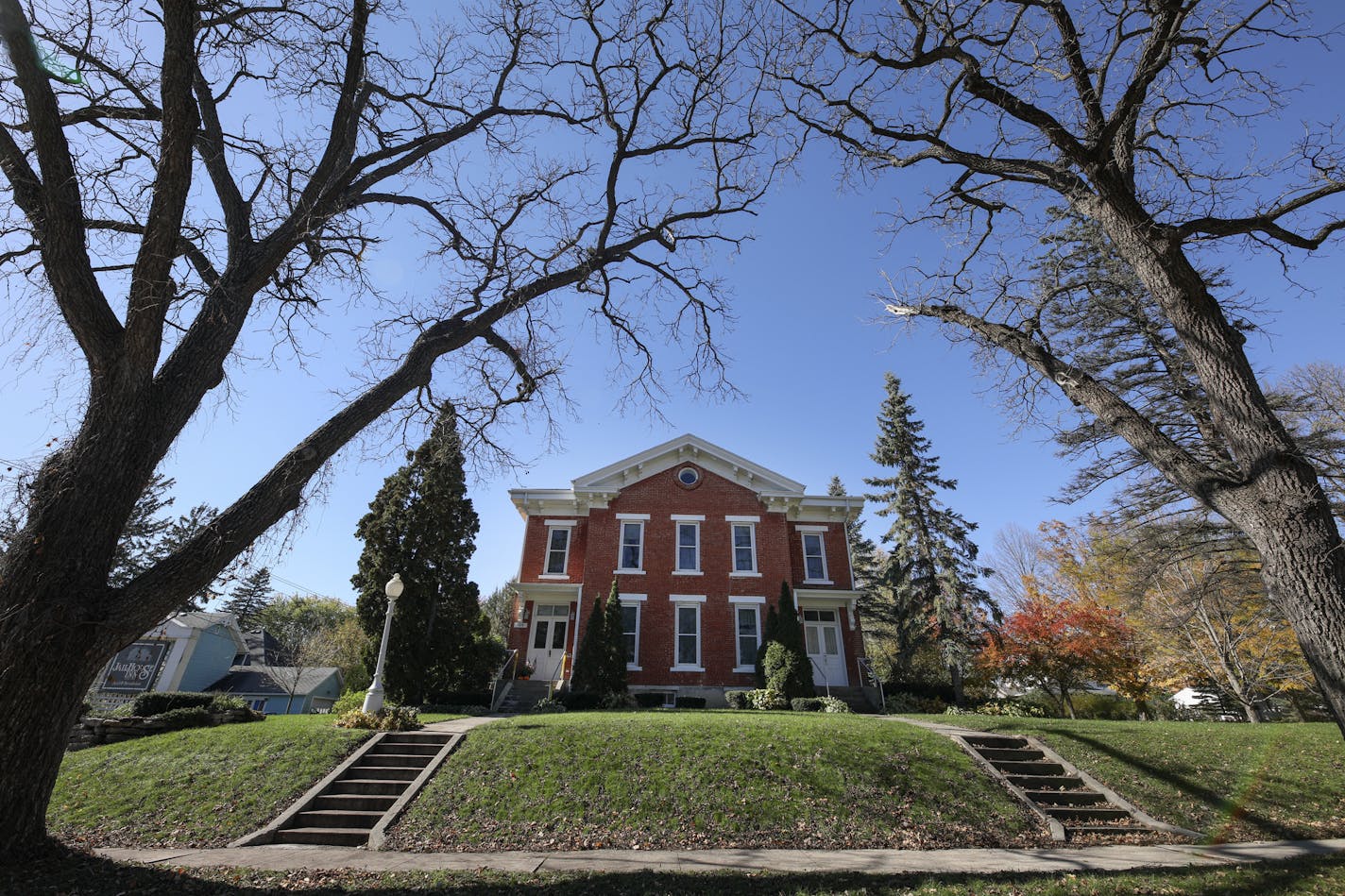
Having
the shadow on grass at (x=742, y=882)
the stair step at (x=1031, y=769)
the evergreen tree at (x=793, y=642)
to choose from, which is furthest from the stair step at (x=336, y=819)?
the evergreen tree at (x=793, y=642)

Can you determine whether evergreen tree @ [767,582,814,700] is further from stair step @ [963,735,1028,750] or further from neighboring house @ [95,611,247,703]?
neighboring house @ [95,611,247,703]

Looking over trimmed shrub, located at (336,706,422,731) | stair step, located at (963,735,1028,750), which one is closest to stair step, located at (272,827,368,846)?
trimmed shrub, located at (336,706,422,731)

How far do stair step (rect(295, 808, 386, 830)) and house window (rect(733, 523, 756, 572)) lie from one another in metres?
15.0

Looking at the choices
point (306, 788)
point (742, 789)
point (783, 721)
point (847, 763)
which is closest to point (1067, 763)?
point (847, 763)

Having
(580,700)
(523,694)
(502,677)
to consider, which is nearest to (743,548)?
(580,700)

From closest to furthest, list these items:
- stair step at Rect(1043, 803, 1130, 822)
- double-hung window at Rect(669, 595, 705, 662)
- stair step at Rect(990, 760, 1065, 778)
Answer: stair step at Rect(1043, 803, 1130, 822) → stair step at Rect(990, 760, 1065, 778) → double-hung window at Rect(669, 595, 705, 662)

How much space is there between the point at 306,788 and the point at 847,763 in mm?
9124

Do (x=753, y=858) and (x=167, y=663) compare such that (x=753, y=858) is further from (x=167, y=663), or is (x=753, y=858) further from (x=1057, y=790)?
(x=167, y=663)

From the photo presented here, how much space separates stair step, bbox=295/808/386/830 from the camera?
8.84 meters

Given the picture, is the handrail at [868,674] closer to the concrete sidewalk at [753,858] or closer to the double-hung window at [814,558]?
the double-hung window at [814,558]

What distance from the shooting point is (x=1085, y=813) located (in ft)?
31.0

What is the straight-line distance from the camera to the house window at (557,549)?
22798mm

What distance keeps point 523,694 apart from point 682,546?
300 inches

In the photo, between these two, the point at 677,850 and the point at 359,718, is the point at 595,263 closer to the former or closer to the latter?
the point at 677,850
